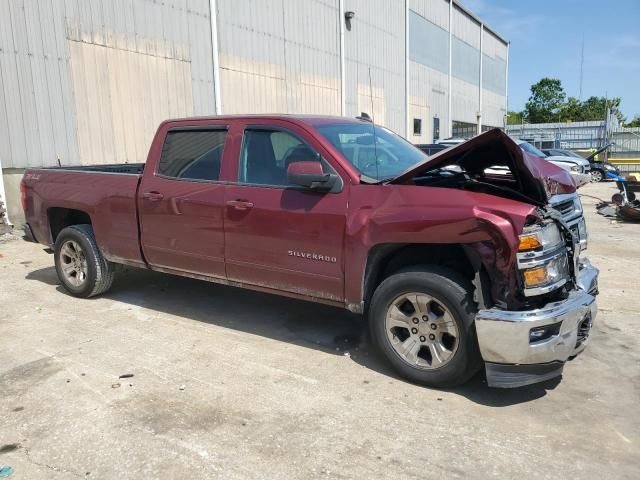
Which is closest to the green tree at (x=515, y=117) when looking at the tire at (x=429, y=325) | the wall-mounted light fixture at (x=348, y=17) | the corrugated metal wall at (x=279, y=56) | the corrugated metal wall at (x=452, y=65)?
the corrugated metal wall at (x=452, y=65)

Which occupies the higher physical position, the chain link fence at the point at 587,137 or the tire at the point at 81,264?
the chain link fence at the point at 587,137

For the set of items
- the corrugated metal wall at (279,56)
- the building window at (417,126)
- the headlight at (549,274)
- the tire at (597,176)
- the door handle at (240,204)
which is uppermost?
the corrugated metal wall at (279,56)

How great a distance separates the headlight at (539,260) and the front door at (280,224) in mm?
1274

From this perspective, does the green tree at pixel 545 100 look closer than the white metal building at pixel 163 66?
No

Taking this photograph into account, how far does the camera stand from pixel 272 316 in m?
5.41

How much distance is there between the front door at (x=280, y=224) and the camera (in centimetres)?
414

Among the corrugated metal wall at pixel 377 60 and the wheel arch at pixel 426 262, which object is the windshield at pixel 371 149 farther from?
the corrugated metal wall at pixel 377 60

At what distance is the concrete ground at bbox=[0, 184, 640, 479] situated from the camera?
3002mm

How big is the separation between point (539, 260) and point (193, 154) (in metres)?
3.16

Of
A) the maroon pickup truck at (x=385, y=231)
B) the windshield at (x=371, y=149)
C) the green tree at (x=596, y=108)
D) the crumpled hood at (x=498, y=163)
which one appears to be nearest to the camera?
the maroon pickup truck at (x=385, y=231)

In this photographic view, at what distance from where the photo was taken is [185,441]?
127 inches

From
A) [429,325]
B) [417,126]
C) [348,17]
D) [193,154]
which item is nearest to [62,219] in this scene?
[193,154]

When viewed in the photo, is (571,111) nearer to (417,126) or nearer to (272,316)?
(417,126)

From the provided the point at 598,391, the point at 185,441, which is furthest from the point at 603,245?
the point at 185,441
